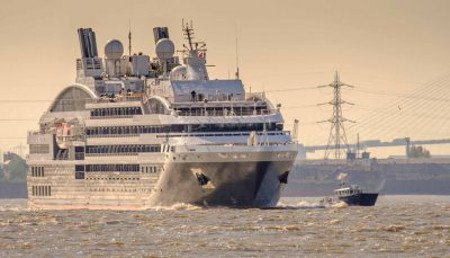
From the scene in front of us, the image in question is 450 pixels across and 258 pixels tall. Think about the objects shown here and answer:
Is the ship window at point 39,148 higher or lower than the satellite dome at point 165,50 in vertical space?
lower

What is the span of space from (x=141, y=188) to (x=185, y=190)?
6.48m

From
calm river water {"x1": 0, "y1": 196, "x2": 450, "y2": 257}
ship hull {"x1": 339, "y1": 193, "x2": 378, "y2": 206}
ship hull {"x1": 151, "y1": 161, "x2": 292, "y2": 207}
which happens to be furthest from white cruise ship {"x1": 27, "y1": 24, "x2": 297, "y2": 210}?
ship hull {"x1": 339, "y1": 193, "x2": 378, "y2": 206}

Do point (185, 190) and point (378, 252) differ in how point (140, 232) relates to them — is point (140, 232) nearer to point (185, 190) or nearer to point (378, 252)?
point (378, 252)

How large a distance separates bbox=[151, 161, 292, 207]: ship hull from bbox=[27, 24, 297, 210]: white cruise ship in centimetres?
8

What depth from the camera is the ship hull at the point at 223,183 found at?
14662 centimetres

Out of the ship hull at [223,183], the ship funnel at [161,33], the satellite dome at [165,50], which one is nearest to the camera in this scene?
the ship hull at [223,183]

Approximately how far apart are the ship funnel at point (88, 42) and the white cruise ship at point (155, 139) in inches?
5.9

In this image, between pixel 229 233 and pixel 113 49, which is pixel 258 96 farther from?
pixel 229 233

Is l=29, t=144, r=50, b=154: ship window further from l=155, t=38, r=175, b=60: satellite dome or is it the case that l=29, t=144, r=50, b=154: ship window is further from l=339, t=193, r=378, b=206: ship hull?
l=339, t=193, r=378, b=206: ship hull

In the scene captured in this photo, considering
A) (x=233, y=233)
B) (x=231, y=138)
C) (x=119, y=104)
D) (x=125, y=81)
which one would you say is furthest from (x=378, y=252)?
(x=125, y=81)

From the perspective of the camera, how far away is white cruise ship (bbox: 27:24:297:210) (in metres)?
148

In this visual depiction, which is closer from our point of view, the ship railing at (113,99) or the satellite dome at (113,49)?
the ship railing at (113,99)

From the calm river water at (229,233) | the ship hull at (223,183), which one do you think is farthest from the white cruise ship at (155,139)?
the calm river water at (229,233)

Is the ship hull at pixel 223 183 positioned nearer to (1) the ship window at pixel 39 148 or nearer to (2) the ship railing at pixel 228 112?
(2) the ship railing at pixel 228 112
